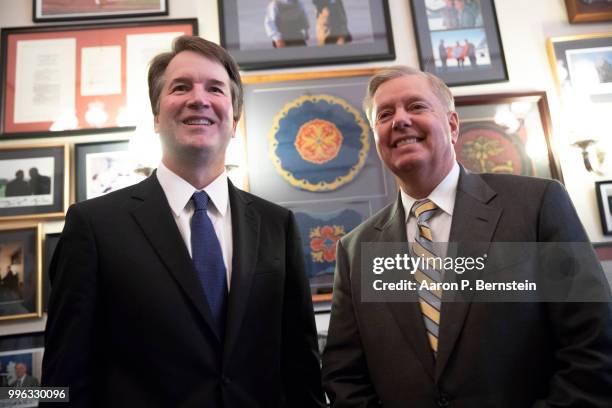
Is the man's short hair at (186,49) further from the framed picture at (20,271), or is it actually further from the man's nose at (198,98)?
the framed picture at (20,271)

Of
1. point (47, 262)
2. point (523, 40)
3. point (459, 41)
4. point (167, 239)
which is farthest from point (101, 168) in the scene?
point (523, 40)

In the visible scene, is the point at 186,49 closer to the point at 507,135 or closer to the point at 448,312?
the point at 448,312

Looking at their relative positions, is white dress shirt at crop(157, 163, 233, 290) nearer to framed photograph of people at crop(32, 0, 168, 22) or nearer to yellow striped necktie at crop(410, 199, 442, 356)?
yellow striped necktie at crop(410, 199, 442, 356)

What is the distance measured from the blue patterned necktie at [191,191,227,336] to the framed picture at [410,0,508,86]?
72.8 inches

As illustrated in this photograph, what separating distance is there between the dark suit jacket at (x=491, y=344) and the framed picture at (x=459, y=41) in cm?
147

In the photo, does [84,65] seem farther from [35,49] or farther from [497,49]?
[497,49]

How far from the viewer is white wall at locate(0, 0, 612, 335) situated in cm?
242

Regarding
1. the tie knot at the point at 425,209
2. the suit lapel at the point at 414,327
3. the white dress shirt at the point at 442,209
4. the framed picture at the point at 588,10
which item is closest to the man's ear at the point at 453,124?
the white dress shirt at the point at 442,209

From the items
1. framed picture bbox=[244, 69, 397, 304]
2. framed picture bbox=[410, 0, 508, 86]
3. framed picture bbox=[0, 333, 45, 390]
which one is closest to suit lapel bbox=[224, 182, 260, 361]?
framed picture bbox=[244, 69, 397, 304]

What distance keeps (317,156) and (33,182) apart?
4.90 ft

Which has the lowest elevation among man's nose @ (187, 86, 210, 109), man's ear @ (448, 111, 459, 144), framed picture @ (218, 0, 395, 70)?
man's ear @ (448, 111, 459, 144)

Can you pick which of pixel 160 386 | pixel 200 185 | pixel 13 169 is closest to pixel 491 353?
Result: pixel 160 386

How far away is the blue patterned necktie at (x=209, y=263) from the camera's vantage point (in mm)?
1140

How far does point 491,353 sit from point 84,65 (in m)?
2.51
